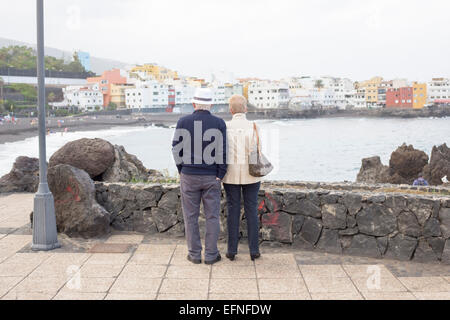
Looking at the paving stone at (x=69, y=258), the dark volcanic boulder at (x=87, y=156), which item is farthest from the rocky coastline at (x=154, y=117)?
the paving stone at (x=69, y=258)

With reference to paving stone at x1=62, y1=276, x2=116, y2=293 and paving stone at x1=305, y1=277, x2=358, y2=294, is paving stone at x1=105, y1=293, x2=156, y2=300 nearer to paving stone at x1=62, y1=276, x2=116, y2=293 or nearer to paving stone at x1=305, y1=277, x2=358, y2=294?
paving stone at x1=62, y1=276, x2=116, y2=293

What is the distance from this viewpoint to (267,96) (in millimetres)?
139125

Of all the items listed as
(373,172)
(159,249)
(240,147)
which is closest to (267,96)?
(373,172)

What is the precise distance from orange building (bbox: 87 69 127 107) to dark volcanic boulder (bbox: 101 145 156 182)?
4432 inches

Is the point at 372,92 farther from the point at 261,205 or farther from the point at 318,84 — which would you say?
the point at 261,205

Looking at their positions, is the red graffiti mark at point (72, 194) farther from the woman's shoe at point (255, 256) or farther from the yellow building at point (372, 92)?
the yellow building at point (372, 92)

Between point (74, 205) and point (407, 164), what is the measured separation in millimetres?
17871

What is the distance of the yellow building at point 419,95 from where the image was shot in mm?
139125

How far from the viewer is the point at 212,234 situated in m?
5.46

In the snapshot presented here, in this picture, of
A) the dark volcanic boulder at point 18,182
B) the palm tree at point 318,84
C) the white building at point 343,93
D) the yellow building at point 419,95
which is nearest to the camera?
the dark volcanic boulder at point 18,182

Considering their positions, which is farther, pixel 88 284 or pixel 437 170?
pixel 437 170

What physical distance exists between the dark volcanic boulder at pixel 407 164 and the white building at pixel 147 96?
10191cm
